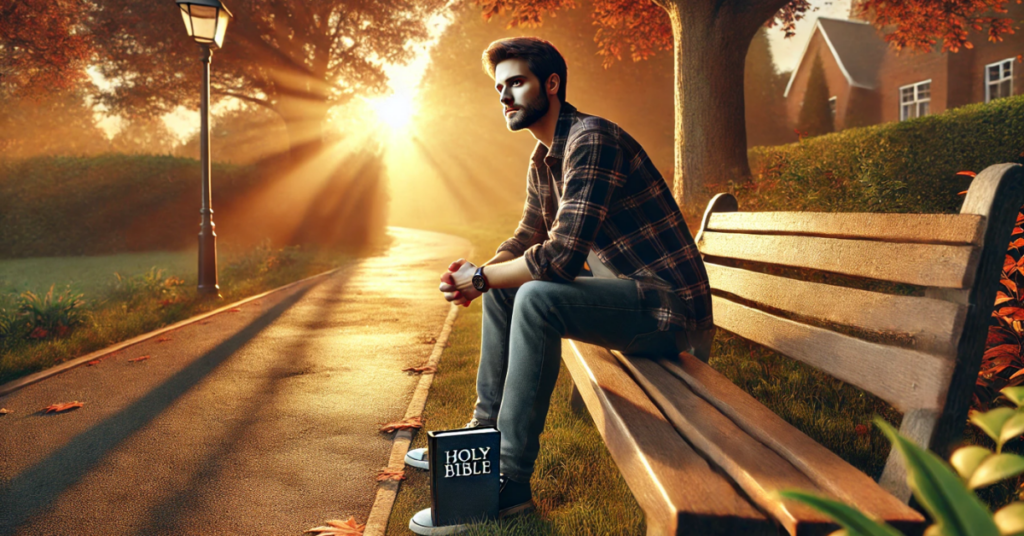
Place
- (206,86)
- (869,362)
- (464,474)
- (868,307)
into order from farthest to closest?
(206,86) → (464,474) → (868,307) → (869,362)

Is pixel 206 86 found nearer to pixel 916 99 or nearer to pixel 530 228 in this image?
pixel 530 228

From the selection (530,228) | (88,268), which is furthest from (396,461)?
(88,268)

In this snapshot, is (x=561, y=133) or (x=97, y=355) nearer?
(x=561, y=133)

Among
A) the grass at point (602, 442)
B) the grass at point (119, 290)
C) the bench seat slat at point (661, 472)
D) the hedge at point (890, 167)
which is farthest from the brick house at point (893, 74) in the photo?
the bench seat slat at point (661, 472)

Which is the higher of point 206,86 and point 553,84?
point 206,86

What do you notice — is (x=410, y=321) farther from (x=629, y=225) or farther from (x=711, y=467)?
(x=711, y=467)

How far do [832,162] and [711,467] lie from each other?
14.8ft

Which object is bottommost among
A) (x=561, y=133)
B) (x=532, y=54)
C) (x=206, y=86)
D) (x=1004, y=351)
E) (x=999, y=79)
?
(x=1004, y=351)

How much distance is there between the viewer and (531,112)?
9.26 feet

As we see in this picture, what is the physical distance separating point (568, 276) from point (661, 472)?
1.00 meters

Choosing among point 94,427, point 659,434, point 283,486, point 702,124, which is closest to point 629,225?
point 659,434

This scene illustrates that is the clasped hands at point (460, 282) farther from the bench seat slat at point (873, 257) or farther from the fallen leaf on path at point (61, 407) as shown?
the fallen leaf on path at point (61, 407)

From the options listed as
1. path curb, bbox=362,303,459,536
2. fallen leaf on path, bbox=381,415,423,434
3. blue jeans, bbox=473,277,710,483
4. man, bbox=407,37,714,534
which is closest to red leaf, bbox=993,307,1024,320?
man, bbox=407,37,714,534

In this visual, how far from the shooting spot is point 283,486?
10.2ft
